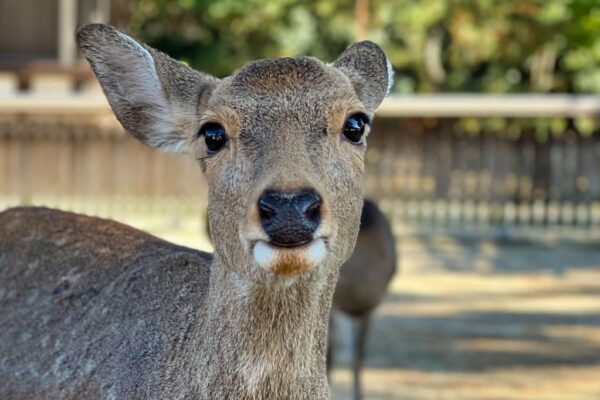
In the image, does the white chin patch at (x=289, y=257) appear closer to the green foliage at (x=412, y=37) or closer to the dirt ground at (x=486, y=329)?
the dirt ground at (x=486, y=329)

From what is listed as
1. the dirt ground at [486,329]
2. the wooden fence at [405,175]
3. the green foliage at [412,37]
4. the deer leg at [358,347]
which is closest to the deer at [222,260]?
the deer leg at [358,347]

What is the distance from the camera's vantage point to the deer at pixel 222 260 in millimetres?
3945

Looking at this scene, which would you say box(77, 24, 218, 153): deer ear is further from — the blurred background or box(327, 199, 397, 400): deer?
the blurred background

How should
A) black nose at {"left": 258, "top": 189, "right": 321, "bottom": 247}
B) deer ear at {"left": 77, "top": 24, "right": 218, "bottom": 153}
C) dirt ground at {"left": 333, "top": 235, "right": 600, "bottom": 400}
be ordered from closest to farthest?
black nose at {"left": 258, "top": 189, "right": 321, "bottom": 247} → deer ear at {"left": 77, "top": 24, "right": 218, "bottom": 153} → dirt ground at {"left": 333, "top": 235, "right": 600, "bottom": 400}

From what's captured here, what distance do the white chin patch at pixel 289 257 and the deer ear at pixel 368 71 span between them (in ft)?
3.81

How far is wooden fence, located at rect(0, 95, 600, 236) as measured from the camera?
21328 mm

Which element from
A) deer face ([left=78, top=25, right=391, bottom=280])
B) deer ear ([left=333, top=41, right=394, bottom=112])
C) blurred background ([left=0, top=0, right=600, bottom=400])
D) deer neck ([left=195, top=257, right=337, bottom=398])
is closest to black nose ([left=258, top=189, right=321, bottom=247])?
deer face ([left=78, top=25, right=391, bottom=280])

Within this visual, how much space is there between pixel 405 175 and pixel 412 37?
365 inches

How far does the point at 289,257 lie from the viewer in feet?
12.3

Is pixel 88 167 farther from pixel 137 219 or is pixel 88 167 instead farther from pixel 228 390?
pixel 228 390

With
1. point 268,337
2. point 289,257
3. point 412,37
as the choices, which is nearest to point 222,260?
point 268,337

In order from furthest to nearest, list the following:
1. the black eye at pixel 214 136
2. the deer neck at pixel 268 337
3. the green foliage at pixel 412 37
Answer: the green foliage at pixel 412 37 < the black eye at pixel 214 136 < the deer neck at pixel 268 337

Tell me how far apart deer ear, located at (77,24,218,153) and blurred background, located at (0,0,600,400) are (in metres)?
5.12

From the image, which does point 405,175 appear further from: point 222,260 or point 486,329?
point 222,260
